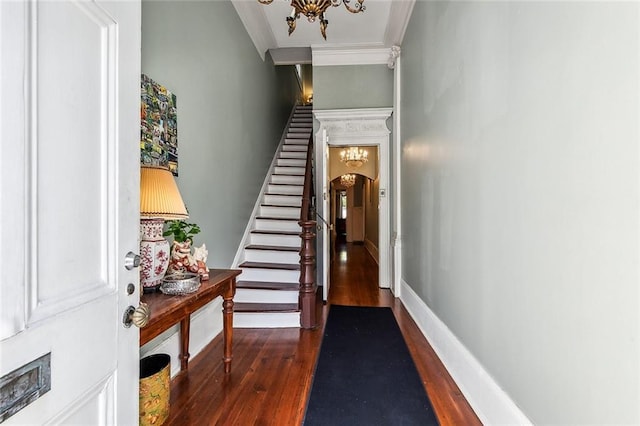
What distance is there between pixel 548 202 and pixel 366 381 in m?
1.56

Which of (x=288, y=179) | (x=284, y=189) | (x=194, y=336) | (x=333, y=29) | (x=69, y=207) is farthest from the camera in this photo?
(x=288, y=179)

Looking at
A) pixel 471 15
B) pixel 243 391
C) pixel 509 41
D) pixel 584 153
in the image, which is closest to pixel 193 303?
pixel 243 391

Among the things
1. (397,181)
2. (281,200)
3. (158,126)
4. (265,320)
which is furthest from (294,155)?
(158,126)

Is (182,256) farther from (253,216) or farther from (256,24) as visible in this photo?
(256,24)

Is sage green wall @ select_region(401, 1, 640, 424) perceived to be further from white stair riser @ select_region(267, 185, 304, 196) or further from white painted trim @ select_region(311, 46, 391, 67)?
white stair riser @ select_region(267, 185, 304, 196)

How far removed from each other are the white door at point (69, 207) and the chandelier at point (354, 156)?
5.84 m

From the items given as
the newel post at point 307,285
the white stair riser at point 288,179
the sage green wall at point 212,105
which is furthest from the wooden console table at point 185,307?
the white stair riser at point 288,179

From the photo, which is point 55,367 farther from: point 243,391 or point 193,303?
point 243,391

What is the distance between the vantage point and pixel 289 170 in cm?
548

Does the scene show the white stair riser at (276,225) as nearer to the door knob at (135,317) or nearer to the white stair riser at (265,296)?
the white stair riser at (265,296)

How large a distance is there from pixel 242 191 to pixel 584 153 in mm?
3339

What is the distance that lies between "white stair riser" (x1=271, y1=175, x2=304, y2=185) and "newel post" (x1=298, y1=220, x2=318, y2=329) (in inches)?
84.1

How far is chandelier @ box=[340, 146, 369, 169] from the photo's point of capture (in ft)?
21.9

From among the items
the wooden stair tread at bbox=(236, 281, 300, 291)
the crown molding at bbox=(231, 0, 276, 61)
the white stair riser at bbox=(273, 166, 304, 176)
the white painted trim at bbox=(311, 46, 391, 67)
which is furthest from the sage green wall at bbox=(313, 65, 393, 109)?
the wooden stair tread at bbox=(236, 281, 300, 291)
